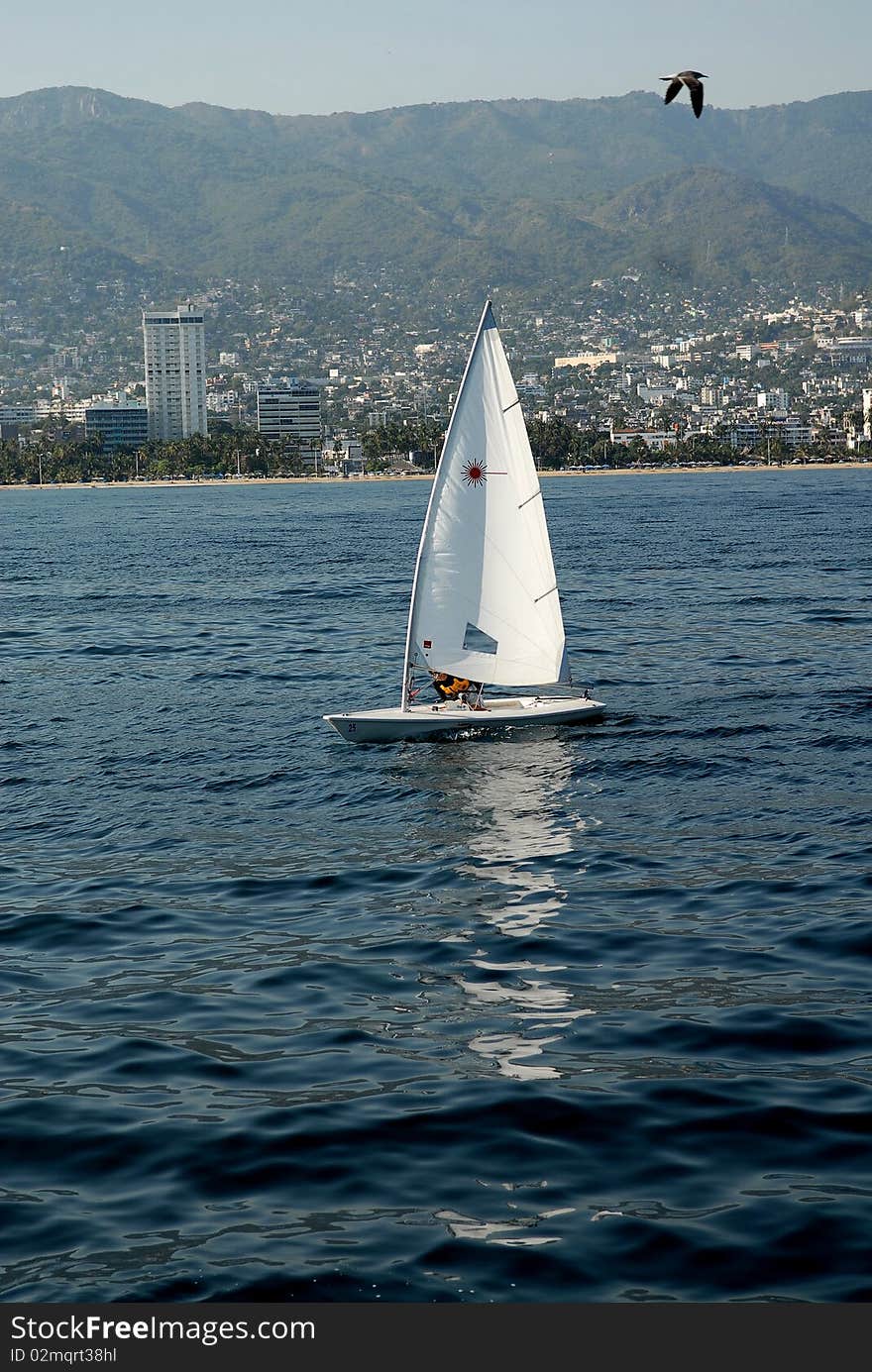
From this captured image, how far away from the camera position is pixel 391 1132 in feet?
50.1

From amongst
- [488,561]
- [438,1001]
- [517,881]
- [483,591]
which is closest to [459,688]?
[483,591]

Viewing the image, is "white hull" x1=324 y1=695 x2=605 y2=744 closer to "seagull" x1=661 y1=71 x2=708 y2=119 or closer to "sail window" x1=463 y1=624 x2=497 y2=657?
"sail window" x1=463 y1=624 x2=497 y2=657

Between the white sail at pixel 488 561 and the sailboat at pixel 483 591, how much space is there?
0.08 ft

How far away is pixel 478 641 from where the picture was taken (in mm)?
37938

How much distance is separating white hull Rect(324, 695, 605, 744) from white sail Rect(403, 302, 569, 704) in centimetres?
81

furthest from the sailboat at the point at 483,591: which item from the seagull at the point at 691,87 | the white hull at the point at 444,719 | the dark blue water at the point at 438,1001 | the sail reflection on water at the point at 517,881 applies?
the seagull at the point at 691,87

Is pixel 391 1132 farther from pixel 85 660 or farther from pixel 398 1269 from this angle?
pixel 85 660

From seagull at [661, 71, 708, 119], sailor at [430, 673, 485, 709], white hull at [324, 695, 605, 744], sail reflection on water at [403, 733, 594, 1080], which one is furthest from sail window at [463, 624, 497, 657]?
seagull at [661, 71, 708, 119]

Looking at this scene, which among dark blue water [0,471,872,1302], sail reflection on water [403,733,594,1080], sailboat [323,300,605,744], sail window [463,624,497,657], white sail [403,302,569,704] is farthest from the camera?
sail window [463,624,497,657]

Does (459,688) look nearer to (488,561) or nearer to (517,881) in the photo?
(488,561)

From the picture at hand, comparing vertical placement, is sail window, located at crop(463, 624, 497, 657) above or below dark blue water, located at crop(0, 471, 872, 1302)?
above

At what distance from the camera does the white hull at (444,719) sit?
119 ft

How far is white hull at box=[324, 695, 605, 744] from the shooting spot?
36156 millimetres

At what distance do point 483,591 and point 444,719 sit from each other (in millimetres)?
3576
